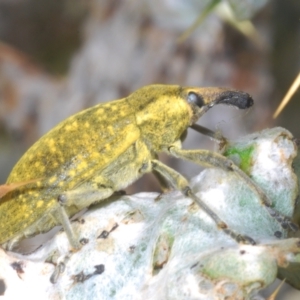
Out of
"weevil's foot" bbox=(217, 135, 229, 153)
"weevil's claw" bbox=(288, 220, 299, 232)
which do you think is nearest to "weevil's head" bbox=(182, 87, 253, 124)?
"weevil's foot" bbox=(217, 135, 229, 153)

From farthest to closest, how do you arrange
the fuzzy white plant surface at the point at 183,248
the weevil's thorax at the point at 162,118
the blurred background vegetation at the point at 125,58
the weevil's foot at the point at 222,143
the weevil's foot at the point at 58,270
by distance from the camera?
the blurred background vegetation at the point at 125,58, the weevil's thorax at the point at 162,118, the weevil's foot at the point at 222,143, the weevil's foot at the point at 58,270, the fuzzy white plant surface at the point at 183,248

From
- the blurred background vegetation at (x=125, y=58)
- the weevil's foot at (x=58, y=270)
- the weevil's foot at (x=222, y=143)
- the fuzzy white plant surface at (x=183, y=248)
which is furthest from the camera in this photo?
the blurred background vegetation at (x=125, y=58)

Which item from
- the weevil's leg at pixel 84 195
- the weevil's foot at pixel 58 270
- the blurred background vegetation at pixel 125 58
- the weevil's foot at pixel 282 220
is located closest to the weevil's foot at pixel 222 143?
the weevil's foot at pixel 282 220

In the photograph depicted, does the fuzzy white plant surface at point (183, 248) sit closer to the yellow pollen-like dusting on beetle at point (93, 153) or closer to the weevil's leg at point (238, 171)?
the weevil's leg at point (238, 171)

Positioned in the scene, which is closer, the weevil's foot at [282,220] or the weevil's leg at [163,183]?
the weevil's foot at [282,220]

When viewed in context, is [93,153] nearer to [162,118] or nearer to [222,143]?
[162,118]

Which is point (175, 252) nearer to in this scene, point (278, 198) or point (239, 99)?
point (278, 198)

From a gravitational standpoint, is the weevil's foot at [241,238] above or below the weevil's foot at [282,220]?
above
